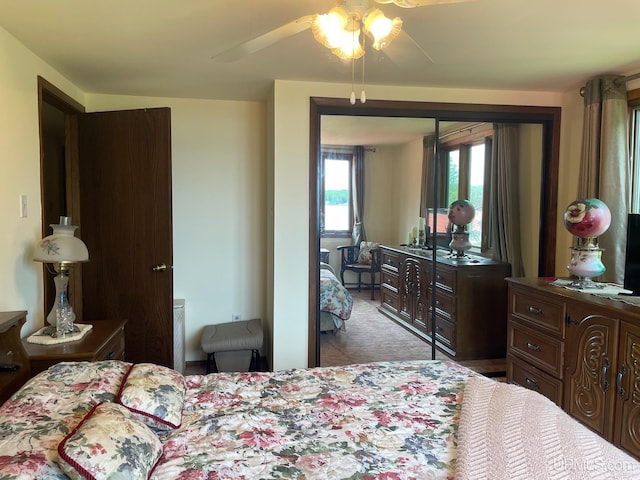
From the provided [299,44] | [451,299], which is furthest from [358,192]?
[299,44]

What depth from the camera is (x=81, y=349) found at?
2244mm

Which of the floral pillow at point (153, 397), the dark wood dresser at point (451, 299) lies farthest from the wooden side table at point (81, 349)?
the dark wood dresser at point (451, 299)

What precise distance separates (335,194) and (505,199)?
1445mm

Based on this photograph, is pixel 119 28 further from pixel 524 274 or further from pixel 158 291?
pixel 524 274

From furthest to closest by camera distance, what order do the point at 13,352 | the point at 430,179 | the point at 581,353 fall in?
the point at 430,179, the point at 581,353, the point at 13,352

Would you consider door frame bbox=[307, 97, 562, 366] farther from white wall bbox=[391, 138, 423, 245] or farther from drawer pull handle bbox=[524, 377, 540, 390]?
drawer pull handle bbox=[524, 377, 540, 390]

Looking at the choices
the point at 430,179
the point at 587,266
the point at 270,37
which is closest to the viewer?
the point at 270,37

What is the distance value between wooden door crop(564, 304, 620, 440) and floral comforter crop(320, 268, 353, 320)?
1589mm

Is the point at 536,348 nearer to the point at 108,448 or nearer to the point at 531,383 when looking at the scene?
the point at 531,383

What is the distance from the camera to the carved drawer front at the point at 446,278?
3.68 meters

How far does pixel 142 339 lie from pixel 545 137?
3.61 m

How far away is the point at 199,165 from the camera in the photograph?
388cm

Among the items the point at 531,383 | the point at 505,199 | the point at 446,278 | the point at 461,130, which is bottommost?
the point at 531,383

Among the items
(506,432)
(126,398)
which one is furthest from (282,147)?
(506,432)
